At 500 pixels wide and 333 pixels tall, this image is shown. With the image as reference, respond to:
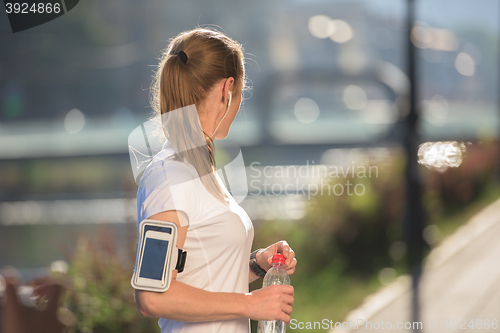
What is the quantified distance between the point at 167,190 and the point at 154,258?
0.17 metres

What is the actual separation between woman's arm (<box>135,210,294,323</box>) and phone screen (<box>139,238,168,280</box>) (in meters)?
0.05

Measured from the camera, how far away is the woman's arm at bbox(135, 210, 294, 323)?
1.13m

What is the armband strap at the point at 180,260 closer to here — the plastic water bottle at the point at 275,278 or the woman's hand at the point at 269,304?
the woman's hand at the point at 269,304

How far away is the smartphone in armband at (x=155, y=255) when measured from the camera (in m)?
1.11

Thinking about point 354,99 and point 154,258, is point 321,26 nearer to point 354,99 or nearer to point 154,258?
point 354,99

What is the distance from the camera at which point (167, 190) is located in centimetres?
116

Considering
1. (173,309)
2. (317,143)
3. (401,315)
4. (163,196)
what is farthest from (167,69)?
(317,143)

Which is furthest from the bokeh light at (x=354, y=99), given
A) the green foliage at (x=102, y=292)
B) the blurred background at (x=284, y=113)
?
the green foliage at (x=102, y=292)

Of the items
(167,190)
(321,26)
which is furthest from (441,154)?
(167,190)

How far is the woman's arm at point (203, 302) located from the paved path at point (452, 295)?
2.78 metres

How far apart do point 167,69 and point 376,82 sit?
21.3ft

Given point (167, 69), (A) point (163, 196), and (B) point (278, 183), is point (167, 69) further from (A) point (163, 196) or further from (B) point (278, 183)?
(B) point (278, 183)

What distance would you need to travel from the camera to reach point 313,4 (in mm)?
6711

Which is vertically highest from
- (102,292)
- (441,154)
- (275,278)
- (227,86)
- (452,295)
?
(227,86)
